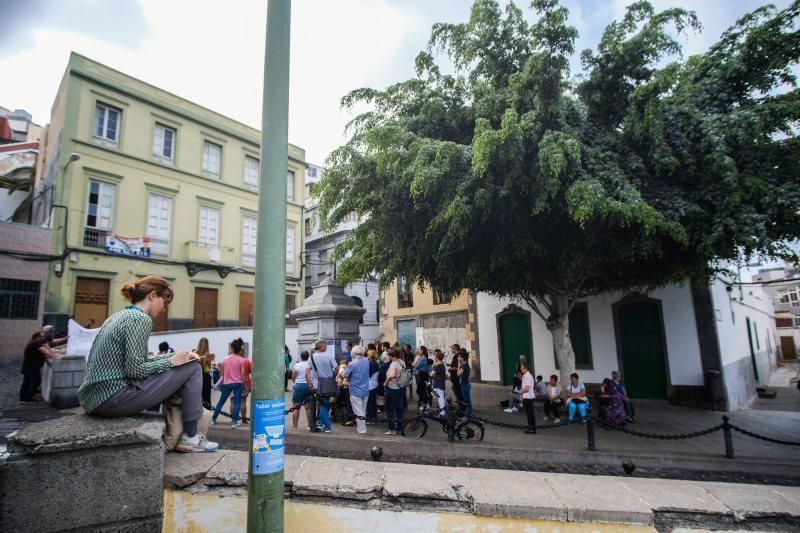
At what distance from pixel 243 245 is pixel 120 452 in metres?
21.4

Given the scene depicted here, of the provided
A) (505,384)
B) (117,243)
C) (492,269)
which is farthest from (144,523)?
(117,243)

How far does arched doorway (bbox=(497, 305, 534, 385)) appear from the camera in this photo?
15.7 m

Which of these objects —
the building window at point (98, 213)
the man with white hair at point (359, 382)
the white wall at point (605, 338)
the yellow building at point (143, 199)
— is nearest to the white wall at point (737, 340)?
the white wall at point (605, 338)

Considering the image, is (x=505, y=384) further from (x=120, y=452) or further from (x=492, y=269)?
(x=120, y=452)

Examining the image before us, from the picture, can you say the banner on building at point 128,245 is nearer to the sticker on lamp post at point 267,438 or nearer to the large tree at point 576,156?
the large tree at point 576,156

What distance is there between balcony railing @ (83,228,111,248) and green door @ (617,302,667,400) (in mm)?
20301

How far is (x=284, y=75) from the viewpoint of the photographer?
2791 millimetres

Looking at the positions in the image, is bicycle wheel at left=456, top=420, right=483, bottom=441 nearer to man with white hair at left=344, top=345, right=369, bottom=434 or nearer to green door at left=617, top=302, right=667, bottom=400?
man with white hair at left=344, top=345, right=369, bottom=434

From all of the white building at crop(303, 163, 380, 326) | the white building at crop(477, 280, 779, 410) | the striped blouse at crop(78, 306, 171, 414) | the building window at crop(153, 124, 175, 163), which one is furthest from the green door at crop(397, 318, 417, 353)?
the striped blouse at crop(78, 306, 171, 414)

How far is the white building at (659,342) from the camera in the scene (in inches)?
481

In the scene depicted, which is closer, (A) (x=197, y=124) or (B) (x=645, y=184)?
(B) (x=645, y=184)

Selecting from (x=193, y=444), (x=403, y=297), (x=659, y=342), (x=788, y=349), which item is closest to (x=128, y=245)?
(x=403, y=297)

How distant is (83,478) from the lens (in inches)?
72.4

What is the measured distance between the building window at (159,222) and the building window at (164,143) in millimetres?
2035
